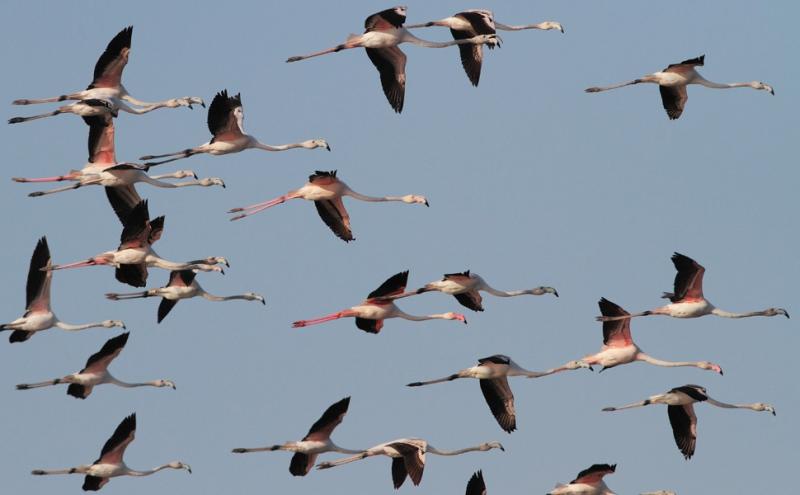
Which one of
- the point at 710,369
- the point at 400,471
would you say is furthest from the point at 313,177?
the point at 710,369

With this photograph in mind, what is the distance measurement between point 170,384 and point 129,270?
4.25 metres

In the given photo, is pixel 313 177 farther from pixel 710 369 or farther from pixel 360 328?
pixel 710 369

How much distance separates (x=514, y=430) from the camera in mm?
45625

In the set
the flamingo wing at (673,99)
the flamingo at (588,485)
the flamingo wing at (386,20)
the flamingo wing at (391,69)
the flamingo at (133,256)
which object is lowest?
the flamingo at (588,485)

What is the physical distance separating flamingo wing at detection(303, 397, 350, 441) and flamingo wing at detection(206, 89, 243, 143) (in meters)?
5.44

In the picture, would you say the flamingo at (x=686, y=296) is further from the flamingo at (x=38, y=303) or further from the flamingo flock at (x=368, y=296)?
the flamingo at (x=38, y=303)

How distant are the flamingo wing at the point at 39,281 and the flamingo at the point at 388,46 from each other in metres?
6.77

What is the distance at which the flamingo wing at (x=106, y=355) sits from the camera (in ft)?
156

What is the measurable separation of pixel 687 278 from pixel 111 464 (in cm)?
1174

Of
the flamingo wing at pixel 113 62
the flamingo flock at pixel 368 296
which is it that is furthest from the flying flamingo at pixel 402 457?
the flamingo wing at pixel 113 62

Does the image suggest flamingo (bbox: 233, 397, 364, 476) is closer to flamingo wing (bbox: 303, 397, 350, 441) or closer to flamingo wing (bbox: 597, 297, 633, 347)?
flamingo wing (bbox: 303, 397, 350, 441)

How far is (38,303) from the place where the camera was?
48500mm

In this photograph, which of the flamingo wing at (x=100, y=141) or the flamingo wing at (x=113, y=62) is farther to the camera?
the flamingo wing at (x=100, y=141)

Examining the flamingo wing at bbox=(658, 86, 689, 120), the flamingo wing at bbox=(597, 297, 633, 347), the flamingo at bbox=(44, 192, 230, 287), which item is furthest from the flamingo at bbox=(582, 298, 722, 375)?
the flamingo at bbox=(44, 192, 230, 287)
